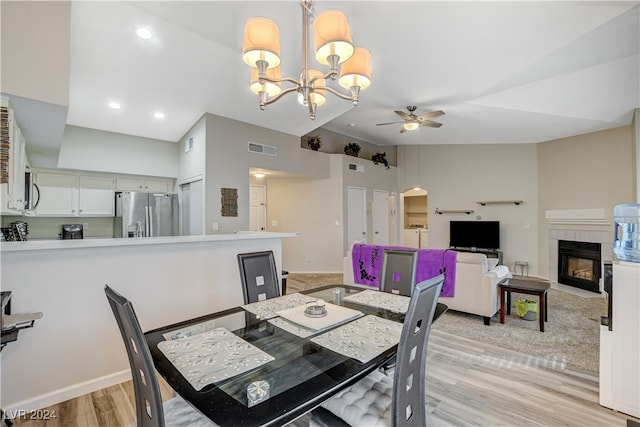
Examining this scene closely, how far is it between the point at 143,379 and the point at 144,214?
4.71 metres

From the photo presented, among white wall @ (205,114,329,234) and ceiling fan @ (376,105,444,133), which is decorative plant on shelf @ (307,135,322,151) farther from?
ceiling fan @ (376,105,444,133)

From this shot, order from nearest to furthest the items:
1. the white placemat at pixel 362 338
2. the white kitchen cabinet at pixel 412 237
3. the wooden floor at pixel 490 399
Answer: the white placemat at pixel 362 338, the wooden floor at pixel 490 399, the white kitchen cabinet at pixel 412 237

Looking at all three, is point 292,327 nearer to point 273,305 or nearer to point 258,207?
point 273,305

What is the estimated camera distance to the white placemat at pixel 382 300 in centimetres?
202

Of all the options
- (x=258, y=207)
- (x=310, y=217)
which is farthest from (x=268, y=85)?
(x=258, y=207)

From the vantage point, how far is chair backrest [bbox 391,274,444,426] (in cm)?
120

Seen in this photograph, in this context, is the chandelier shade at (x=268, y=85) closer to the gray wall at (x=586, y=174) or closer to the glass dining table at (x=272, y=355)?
the glass dining table at (x=272, y=355)

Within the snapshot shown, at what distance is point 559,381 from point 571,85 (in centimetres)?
409

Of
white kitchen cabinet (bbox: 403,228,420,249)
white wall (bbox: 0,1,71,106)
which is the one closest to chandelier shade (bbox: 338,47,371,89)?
white wall (bbox: 0,1,71,106)

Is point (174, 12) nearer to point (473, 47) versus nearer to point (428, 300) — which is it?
point (473, 47)

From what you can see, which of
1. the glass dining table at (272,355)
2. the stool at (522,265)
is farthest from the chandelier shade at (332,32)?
the stool at (522,265)

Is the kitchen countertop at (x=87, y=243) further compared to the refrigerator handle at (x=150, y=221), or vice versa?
the refrigerator handle at (x=150, y=221)

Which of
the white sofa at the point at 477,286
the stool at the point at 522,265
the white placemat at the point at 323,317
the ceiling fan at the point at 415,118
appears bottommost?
the stool at the point at 522,265

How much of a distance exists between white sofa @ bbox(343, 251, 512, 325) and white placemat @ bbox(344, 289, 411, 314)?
1.92 m
